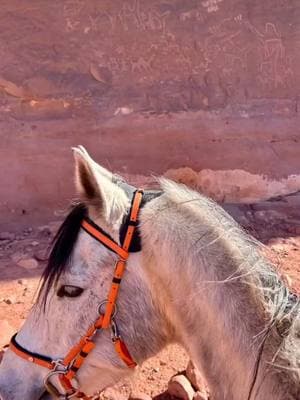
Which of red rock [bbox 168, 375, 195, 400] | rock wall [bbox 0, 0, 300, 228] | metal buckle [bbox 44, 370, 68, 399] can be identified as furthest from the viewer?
rock wall [bbox 0, 0, 300, 228]

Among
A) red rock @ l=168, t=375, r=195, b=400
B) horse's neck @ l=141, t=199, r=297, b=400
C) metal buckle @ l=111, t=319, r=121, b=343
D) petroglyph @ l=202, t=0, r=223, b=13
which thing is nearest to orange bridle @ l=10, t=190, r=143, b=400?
metal buckle @ l=111, t=319, r=121, b=343

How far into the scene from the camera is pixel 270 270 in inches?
87.5

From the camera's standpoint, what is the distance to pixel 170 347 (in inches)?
177

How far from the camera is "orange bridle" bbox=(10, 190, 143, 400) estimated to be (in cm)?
227

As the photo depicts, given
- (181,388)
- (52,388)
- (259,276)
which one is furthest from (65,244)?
(181,388)

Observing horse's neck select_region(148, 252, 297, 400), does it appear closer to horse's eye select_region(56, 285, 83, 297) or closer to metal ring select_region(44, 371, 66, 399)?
horse's eye select_region(56, 285, 83, 297)

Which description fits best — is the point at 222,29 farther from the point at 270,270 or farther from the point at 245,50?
the point at 270,270

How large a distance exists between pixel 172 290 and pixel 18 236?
15.4 feet

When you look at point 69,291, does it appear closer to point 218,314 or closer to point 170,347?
point 218,314

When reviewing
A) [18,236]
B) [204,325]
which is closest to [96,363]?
[204,325]

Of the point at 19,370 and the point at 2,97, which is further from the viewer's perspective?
the point at 2,97

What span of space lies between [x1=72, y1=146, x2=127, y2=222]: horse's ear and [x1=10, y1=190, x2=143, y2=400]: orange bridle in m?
0.07

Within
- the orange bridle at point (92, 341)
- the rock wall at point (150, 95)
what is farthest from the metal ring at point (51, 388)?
the rock wall at point (150, 95)

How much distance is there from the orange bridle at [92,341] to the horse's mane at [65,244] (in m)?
0.04
